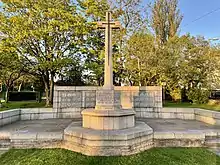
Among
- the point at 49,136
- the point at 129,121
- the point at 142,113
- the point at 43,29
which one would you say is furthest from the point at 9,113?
the point at 43,29

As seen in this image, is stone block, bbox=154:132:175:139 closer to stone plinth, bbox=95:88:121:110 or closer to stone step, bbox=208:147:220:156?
stone step, bbox=208:147:220:156

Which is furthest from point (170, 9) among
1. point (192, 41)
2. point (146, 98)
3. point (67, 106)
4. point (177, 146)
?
point (177, 146)

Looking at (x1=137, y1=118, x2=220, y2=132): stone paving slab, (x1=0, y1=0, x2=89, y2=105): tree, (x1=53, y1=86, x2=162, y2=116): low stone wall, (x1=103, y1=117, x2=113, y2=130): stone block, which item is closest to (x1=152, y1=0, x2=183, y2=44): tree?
(x1=0, y1=0, x2=89, y2=105): tree

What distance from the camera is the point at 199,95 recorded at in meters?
17.3

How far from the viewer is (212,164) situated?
13.9ft

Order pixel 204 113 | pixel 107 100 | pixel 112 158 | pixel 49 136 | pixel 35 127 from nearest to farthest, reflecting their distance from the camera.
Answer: pixel 112 158, pixel 49 136, pixel 107 100, pixel 35 127, pixel 204 113

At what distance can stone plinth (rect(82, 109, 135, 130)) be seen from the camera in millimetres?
5137

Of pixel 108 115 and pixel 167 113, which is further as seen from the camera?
pixel 167 113

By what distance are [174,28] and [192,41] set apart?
4.96 m

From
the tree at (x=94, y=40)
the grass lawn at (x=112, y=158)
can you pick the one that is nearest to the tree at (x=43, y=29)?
the tree at (x=94, y=40)

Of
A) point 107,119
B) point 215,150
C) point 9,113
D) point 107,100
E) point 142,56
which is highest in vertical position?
point 142,56

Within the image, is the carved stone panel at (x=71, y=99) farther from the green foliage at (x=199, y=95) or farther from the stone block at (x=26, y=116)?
the green foliage at (x=199, y=95)

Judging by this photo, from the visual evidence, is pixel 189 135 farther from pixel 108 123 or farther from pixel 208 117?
pixel 208 117

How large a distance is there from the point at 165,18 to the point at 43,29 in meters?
14.3
